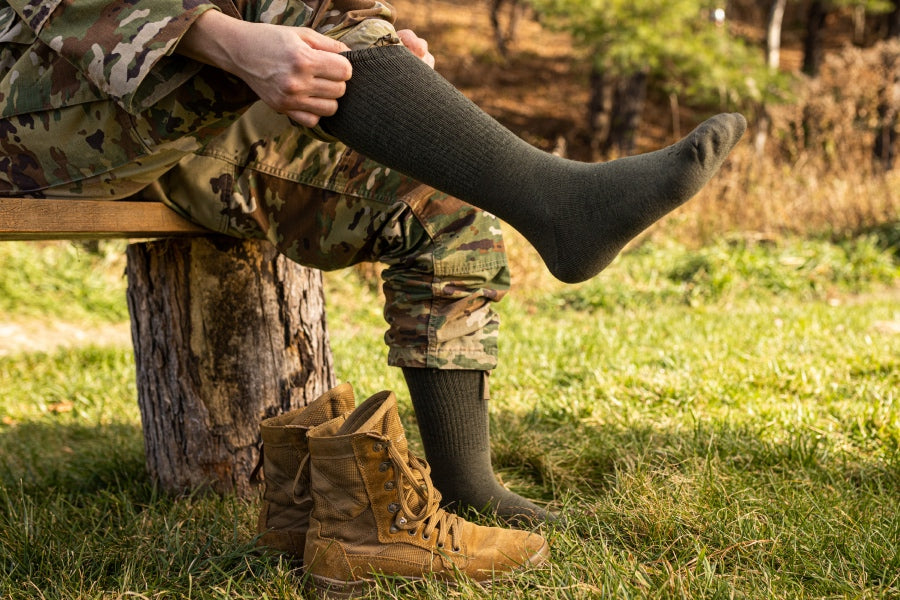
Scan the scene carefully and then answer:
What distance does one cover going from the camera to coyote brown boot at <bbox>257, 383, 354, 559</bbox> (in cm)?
165

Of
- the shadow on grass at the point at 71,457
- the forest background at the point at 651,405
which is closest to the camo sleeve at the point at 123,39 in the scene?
the forest background at the point at 651,405

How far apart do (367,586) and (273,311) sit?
0.81 metres

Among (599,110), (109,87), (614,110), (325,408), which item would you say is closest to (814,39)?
(614,110)

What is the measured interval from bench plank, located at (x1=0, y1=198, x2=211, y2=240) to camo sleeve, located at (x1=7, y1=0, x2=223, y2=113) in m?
0.23

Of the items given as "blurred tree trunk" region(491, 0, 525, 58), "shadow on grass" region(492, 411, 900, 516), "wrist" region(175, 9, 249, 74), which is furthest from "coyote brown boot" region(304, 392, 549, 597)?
"blurred tree trunk" region(491, 0, 525, 58)

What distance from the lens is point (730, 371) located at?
297 cm

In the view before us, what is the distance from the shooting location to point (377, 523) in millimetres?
1533

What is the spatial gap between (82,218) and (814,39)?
51.7 feet

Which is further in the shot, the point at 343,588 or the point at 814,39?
the point at 814,39

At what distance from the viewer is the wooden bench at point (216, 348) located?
2.03 m

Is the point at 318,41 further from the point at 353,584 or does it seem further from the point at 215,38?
the point at 353,584

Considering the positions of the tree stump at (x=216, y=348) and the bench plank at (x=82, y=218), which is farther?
the tree stump at (x=216, y=348)

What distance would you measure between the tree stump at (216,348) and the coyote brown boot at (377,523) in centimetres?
56

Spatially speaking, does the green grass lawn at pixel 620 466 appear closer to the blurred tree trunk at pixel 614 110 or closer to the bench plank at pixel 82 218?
the bench plank at pixel 82 218
